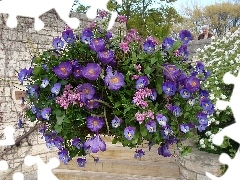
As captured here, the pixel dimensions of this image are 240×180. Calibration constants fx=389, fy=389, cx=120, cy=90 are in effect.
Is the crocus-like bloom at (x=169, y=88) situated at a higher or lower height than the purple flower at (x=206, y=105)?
higher

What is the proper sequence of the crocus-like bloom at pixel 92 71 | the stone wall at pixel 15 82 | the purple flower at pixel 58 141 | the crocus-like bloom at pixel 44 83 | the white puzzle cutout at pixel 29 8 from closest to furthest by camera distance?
the crocus-like bloom at pixel 92 71
the crocus-like bloom at pixel 44 83
the purple flower at pixel 58 141
the white puzzle cutout at pixel 29 8
the stone wall at pixel 15 82

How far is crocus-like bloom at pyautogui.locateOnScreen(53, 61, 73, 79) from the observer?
1.63 m

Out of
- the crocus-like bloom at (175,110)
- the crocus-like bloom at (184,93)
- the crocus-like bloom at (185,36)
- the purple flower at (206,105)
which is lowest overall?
the crocus-like bloom at (175,110)

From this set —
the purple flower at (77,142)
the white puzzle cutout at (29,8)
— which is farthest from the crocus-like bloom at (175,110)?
the white puzzle cutout at (29,8)

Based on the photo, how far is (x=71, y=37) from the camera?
177 cm

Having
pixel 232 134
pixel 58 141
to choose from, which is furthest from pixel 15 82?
pixel 58 141

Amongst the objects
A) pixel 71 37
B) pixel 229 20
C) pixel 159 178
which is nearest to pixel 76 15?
pixel 159 178

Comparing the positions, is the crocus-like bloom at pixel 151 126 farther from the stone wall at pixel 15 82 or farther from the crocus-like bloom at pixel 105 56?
the stone wall at pixel 15 82

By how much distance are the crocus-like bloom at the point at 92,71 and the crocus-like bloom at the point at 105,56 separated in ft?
0.13

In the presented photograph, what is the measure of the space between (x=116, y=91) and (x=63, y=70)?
0.24 m

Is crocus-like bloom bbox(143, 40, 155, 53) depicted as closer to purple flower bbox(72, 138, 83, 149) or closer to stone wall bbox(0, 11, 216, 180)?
purple flower bbox(72, 138, 83, 149)

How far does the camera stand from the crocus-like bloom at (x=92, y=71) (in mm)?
1564

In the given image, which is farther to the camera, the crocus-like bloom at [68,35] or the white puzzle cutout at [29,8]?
the white puzzle cutout at [29,8]

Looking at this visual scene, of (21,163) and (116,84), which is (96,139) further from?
(21,163)
